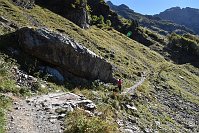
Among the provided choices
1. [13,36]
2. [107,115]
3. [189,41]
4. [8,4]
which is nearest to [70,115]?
[107,115]

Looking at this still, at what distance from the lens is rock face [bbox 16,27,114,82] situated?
113 ft

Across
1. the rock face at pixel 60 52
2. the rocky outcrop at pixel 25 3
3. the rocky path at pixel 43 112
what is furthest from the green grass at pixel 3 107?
the rocky outcrop at pixel 25 3

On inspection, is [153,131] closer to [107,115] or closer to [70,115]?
[107,115]

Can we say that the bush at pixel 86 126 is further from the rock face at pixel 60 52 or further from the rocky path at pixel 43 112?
the rock face at pixel 60 52

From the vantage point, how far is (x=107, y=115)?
1038 inches

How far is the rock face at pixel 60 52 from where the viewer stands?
3434cm

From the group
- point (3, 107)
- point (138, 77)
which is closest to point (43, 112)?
point (3, 107)

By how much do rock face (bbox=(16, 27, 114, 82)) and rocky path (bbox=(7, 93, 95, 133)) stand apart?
7.58 metres

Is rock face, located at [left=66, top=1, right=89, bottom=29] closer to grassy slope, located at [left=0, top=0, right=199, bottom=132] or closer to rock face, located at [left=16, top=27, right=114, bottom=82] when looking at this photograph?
grassy slope, located at [left=0, top=0, right=199, bottom=132]

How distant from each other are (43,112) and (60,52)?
523 inches

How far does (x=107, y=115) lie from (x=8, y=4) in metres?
47.6

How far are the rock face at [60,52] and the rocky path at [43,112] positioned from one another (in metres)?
7.58

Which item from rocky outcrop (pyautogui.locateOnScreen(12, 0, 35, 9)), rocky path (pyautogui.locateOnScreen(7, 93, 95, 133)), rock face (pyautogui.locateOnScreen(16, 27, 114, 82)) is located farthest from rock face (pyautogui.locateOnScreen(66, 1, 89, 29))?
rocky path (pyautogui.locateOnScreen(7, 93, 95, 133))

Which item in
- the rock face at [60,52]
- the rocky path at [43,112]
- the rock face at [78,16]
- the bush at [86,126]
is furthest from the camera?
the rock face at [78,16]
